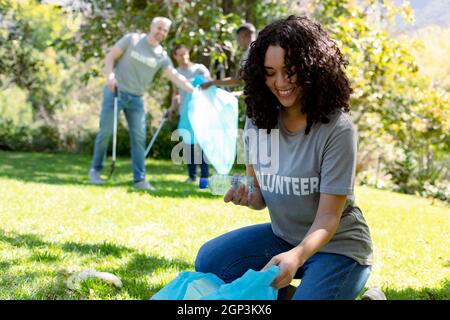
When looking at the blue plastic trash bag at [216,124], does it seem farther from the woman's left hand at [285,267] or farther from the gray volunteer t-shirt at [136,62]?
the woman's left hand at [285,267]

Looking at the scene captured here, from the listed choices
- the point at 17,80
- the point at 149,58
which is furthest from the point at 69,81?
the point at 149,58

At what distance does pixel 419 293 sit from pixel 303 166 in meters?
1.32

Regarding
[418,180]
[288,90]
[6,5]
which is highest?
[6,5]

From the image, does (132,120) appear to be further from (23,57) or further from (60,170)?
(23,57)

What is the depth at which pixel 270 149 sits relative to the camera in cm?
218

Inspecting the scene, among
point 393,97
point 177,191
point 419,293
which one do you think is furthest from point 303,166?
point 393,97

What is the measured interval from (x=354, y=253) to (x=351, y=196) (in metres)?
0.20

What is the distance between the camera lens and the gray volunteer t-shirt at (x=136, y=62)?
583 centimetres

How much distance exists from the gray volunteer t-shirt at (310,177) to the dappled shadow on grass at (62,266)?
2.84 feet

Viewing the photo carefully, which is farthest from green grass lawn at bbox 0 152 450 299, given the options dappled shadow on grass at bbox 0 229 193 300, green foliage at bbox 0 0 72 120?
green foliage at bbox 0 0 72 120

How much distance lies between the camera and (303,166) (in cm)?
202
